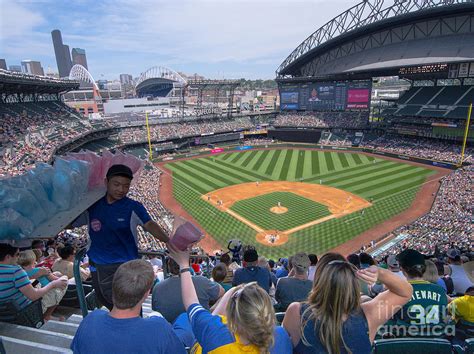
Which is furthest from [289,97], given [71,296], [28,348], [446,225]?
[28,348]

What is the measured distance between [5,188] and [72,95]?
376 feet

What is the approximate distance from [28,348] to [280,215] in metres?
25.8

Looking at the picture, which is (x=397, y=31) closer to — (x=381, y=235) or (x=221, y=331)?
(x=381, y=235)

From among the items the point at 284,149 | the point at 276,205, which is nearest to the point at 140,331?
the point at 276,205

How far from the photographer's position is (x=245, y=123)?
70.9 m

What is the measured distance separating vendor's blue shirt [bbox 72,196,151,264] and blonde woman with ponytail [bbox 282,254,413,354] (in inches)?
89.2

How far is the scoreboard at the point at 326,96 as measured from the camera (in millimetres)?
58000

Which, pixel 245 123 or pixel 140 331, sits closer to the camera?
pixel 140 331

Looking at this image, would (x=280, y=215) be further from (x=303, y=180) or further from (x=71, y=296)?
(x=71, y=296)

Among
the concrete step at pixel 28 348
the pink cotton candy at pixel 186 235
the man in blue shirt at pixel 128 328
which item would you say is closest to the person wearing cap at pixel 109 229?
the concrete step at pixel 28 348

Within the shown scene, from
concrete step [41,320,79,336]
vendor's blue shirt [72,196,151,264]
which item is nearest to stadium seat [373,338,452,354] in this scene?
vendor's blue shirt [72,196,151,264]

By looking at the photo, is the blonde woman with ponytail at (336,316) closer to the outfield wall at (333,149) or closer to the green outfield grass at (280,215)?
the green outfield grass at (280,215)

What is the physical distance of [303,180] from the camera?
3844cm

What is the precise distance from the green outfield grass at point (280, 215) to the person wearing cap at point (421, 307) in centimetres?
2146
